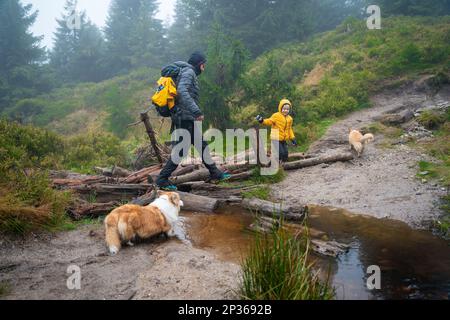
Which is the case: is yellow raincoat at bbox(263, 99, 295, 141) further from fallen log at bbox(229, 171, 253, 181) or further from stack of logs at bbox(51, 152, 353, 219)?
fallen log at bbox(229, 171, 253, 181)

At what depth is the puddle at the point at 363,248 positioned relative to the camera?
387 centimetres

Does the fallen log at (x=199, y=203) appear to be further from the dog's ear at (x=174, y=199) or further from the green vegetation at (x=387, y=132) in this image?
the green vegetation at (x=387, y=132)

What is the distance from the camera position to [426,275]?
13.4 ft

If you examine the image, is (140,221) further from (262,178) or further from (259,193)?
(262,178)

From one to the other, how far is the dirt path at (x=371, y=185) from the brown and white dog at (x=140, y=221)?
302cm

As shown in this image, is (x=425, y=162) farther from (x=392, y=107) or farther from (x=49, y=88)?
(x=49, y=88)

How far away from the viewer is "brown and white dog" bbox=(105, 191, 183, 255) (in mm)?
4844

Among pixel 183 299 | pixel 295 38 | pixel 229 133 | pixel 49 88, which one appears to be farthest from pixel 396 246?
pixel 49 88

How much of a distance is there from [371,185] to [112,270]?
5956mm

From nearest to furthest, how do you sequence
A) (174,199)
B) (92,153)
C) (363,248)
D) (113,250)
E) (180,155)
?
(113,250), (363,248), (174,199), (180,155), (92,153)

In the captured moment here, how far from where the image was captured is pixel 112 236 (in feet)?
15.8

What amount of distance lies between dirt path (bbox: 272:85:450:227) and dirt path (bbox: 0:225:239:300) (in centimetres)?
346

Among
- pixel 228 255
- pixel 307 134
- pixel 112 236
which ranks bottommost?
pixel 228 255

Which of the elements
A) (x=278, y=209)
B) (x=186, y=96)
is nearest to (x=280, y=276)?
(x=278, y=209)
